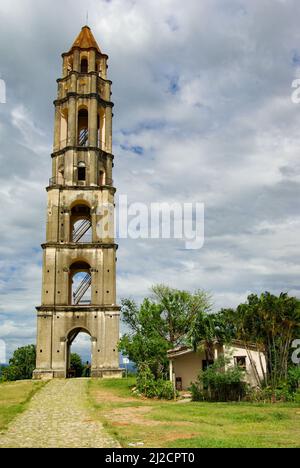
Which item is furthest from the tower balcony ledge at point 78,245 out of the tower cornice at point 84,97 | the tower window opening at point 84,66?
the tower window opening at point 84,66

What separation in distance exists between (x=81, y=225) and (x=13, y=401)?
22.8 meters

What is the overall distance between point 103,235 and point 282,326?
1987 centimetres

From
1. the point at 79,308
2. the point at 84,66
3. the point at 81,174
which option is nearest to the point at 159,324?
the point at 79,308

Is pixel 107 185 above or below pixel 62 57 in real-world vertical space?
below

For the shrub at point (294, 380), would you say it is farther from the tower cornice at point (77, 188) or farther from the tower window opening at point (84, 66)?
the tower window opening at point (84, 66)

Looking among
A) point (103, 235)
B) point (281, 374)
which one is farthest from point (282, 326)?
point (103, 235)

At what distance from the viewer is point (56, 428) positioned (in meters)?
13.6

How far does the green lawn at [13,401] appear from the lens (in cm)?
1573

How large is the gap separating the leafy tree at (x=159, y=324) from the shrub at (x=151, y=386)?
86 cm

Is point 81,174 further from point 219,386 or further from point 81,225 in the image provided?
point 219,386

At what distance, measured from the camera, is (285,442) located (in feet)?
38.3

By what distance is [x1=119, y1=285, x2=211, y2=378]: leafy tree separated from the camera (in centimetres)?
2792

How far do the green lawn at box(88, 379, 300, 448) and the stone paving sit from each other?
466mm
